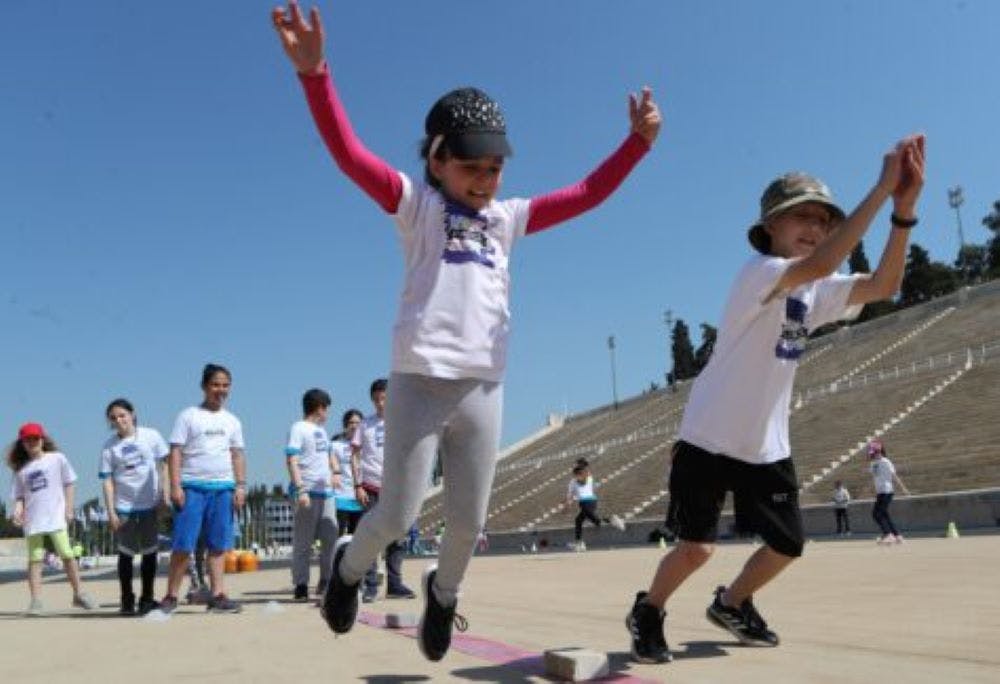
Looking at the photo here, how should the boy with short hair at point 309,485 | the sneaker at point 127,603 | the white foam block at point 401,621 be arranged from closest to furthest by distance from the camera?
the white foam block at point 401,621 → the sneaker at point 127,603 → the boy with short hair at point 309,485

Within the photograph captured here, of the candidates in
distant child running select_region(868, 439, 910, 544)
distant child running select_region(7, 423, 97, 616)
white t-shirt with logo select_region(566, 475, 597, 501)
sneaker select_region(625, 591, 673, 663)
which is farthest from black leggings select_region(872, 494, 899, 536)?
sneaker select_region(625, 591, 673, 663)

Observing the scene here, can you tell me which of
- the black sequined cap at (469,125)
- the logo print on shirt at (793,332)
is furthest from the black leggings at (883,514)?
the black sequined cap at (469,125)

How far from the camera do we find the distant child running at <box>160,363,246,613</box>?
23.3 ft

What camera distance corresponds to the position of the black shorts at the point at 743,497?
12.6ft

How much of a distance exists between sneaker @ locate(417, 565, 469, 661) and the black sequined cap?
63.6 inches

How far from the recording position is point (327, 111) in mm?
3184

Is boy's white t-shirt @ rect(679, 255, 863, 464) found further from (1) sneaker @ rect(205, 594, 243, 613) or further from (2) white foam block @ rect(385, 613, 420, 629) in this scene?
(1) sneaker @ rect(205, 594, 243, 613)

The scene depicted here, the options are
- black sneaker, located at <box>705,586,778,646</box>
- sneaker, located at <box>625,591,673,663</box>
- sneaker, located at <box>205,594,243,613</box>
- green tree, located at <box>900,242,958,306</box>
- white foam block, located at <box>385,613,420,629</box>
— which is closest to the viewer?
sneaker, located at <box>625,591,673,663</box>

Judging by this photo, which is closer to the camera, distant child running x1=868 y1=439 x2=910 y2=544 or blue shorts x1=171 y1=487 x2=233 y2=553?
blue shorts x1=171 y1=487 x2=233 y2=553

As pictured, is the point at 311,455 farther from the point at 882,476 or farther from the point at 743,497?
the point at 882,476

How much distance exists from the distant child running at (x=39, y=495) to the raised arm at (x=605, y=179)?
710 cm

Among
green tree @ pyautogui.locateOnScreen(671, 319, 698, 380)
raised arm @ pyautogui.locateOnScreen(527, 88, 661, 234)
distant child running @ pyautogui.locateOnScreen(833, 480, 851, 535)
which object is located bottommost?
distant child running @ pyautogui.locateOnScreen(833, 480, 851, 535)

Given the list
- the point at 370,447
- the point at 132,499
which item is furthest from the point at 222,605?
the point at 370,447

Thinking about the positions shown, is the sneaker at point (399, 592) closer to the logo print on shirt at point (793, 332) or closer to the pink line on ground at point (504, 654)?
the pink line on ground at point (504, 654)
